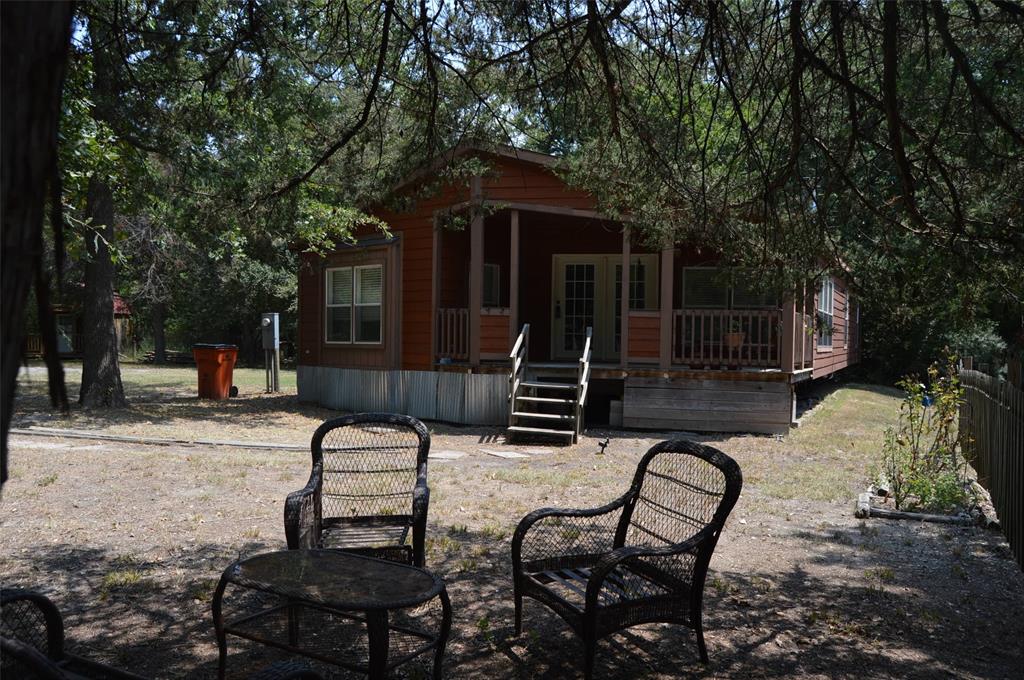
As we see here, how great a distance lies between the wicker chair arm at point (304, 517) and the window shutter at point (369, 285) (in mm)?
10990

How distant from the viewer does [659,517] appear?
490cm

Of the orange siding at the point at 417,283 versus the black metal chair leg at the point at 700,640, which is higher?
the orange siding at the point at 417,283

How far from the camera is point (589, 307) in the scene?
53.2 feet

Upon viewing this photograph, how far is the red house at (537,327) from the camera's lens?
494 inches

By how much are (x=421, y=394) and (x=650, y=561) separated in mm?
10087

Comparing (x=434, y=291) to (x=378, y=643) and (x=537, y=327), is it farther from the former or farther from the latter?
(x=378, y=643)

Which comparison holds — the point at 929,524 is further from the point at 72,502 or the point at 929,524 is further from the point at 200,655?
the point at 72,502

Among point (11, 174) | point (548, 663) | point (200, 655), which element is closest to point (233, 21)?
point (200, 655)

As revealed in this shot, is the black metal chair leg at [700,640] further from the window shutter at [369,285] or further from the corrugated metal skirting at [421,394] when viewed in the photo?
the window shutter at [369,285]

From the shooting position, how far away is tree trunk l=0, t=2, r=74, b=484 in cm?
115

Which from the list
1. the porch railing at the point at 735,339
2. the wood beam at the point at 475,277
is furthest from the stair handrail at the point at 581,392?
the wood beam at the point at 475,277

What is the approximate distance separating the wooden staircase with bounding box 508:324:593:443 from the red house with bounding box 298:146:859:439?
0.11ft

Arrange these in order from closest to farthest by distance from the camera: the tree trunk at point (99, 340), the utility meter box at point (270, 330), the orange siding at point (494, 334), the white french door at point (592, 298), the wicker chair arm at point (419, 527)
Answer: the wicker chair arm at point (419, 527) < the orange siding at point (494, 334) < the tree trunk at point (99, 340) < the white french door at point (592, 298) < the utility meter box at point (270, 330)

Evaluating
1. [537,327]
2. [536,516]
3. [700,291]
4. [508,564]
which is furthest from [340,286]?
[536,516]
